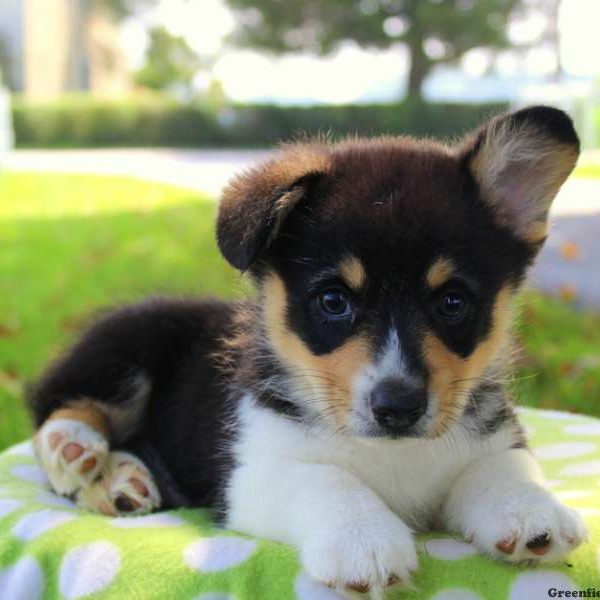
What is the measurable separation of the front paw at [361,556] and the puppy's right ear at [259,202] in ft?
2.47

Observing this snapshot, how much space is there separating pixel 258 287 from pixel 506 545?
44.6 inches

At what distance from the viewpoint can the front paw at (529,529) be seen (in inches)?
91.0

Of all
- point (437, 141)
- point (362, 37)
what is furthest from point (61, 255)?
point (362, 37)

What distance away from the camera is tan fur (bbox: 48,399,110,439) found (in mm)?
3367

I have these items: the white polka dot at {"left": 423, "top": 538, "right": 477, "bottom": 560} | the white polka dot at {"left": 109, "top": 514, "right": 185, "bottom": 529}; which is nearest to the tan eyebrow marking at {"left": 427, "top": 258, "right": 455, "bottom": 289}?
the white polka dot at {"left": 423, "top": 538, "right": 477, "bottom": 560}

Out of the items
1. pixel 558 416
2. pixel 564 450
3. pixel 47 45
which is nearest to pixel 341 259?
pixel 564 450

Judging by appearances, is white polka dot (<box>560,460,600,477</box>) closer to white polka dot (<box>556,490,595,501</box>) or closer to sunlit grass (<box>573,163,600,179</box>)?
white polka dot (<box>556,490,595,501</box>)

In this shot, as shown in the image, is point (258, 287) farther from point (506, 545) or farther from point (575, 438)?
point (575, 438)

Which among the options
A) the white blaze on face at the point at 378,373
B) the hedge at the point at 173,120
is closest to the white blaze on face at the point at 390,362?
the white blaze on face at the point at 378,373

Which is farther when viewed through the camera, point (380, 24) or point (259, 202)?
point (380, 24)

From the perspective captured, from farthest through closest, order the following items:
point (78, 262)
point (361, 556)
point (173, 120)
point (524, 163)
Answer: point (173, 120), point (78, 262), point (524, 163), point (361, 556)

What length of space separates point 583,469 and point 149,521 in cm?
160

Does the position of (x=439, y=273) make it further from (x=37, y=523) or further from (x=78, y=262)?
(x=78, y=262)

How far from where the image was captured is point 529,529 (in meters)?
2.32
